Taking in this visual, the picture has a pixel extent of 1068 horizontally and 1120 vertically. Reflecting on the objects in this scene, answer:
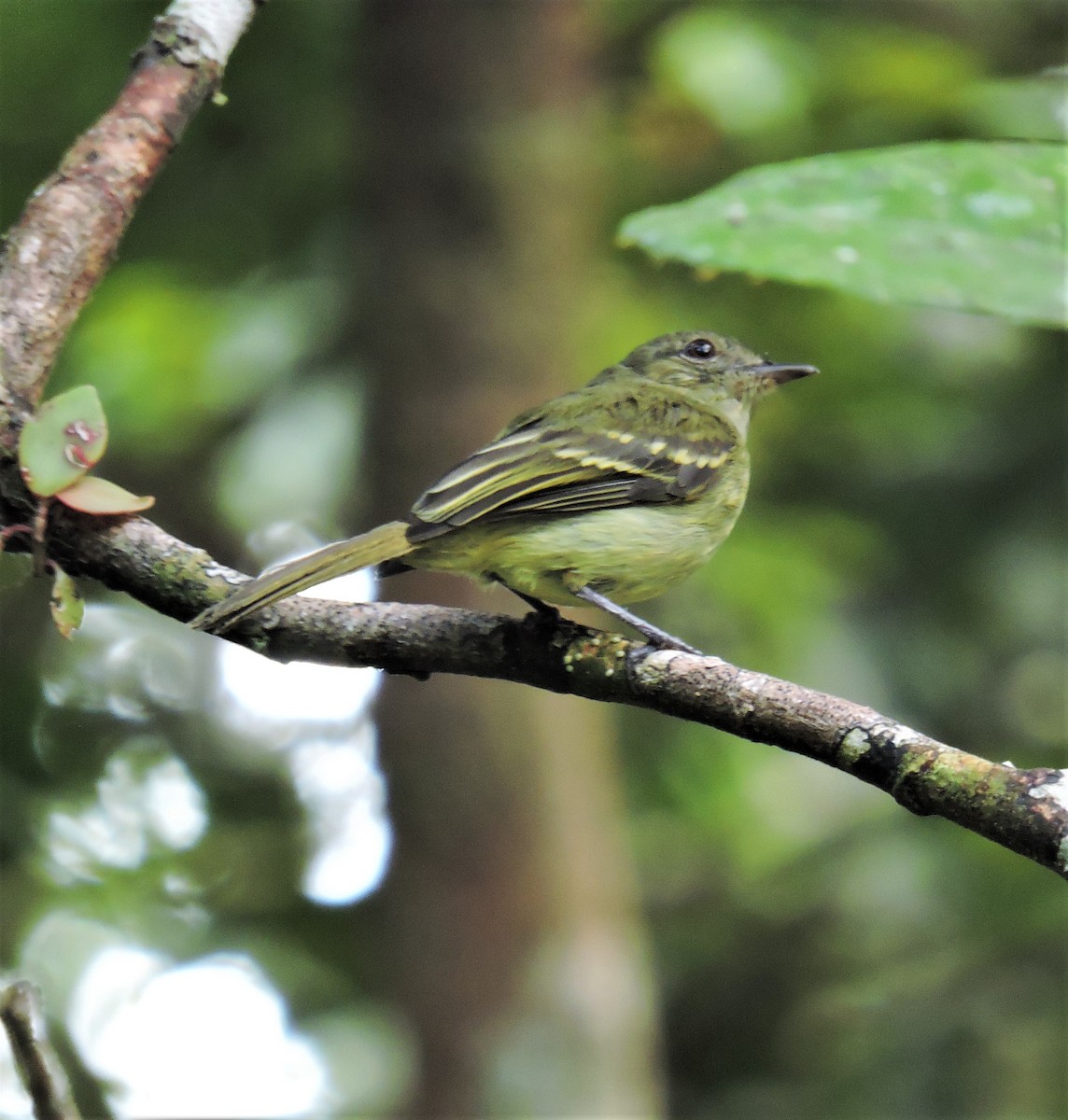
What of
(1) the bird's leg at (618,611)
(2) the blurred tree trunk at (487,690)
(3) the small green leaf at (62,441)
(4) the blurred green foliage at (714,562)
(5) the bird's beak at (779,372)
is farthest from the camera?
(4) the blurred green foliage at (714,562)

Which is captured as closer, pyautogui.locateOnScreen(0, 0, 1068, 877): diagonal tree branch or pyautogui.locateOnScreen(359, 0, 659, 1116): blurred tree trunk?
pyautogui.locateOnScreen(0, 0, 1068, 877): diagonal tree branch

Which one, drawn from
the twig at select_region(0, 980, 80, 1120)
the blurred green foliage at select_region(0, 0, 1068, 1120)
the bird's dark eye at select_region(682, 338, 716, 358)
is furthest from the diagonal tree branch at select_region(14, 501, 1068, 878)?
the blurred green foliage at select_region(0, 0, 1068, 1120)

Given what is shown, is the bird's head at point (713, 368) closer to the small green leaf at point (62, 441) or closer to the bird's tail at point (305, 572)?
the bird's tail at point (305, 572)

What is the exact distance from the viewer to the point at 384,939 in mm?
5871

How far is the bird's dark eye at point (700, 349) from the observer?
528cm

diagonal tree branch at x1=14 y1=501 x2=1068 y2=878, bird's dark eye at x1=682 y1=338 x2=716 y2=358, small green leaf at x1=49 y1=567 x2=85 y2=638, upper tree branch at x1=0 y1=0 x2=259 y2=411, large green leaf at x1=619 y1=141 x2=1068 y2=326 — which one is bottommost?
small green leaf at x1=49 y1=567 x2=85 y2=638

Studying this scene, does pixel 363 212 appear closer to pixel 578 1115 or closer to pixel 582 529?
pixel 582 529

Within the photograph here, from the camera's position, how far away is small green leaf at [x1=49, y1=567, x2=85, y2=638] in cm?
236

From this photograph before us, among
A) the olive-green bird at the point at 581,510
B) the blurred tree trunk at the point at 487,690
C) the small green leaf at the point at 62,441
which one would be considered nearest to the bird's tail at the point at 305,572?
the olive-green bird at the point at 581,510

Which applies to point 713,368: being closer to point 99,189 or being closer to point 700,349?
point 700,349

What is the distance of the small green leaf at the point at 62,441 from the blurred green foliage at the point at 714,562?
11.7 ft

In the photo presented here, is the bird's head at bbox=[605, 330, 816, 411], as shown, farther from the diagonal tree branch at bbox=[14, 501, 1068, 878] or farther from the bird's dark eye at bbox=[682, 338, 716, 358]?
the diagonal tree branch at bbox=[14, 501, 1068, 878]

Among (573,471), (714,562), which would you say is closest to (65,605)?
(573,471)

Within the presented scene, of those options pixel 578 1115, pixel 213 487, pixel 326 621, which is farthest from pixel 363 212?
pixel 326 621
